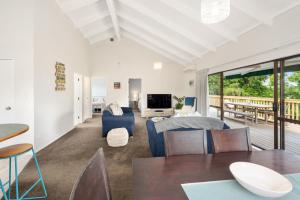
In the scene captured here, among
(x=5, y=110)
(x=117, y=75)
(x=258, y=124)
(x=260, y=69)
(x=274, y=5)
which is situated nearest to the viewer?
(x=274, y=5)

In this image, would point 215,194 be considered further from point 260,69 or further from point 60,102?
point 60,102

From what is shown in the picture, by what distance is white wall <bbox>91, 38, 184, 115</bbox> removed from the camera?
7.46 meters

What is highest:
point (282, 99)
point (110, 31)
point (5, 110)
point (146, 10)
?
point (110, 31)

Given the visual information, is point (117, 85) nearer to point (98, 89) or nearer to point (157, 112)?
point (98, 89)

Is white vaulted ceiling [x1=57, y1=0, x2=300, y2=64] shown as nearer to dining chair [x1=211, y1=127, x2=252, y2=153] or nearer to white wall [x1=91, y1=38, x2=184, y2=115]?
white wall [x1=91, y1=38, x2=184, y2=115]

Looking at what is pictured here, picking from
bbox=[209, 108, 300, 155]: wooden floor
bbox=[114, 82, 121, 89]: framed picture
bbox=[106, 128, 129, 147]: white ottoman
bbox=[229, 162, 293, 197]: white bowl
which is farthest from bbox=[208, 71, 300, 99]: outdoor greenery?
bbox=[114, 82, 121, 89]: framed picture

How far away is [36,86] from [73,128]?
2.38 m

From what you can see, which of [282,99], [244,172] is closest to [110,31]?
[282,99]

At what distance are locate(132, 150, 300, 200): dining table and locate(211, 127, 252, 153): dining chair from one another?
11 cm

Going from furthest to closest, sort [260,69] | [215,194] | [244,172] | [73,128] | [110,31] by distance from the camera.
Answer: [110,31] → [73,128] → [260,69] → [244,172] → [215,194]

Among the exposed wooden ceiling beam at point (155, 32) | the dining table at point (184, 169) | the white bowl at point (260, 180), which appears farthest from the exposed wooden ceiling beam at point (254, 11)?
the white bowl at point (260, 180)

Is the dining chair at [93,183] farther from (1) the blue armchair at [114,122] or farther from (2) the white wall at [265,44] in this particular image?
(1) the blue armchair at [114,122]

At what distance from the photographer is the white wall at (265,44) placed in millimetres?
2430

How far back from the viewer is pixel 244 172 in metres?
1.00
